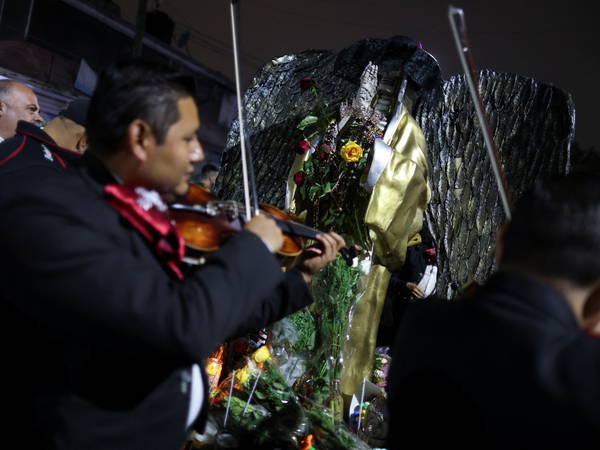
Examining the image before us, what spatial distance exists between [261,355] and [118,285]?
2.10 metres

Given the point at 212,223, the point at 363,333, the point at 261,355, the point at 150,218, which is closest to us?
the point at 150,218

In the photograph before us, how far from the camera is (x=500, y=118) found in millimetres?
3402

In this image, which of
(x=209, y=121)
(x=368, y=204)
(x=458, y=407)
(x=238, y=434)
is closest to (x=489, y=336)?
(x=458, y=407)

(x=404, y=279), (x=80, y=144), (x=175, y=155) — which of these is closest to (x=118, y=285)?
(x=175, y=155)

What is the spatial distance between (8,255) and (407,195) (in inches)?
99.7

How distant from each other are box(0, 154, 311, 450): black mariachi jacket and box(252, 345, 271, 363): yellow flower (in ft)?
5.77

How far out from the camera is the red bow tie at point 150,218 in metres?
1.16

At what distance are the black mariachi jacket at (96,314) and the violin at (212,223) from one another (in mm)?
230

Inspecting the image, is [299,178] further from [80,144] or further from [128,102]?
[128,102]

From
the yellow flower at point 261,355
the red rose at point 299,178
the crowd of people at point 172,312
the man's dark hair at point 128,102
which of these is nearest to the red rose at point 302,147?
the red rose at point 299,178

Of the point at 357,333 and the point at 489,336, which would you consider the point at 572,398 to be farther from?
the point at 357,333

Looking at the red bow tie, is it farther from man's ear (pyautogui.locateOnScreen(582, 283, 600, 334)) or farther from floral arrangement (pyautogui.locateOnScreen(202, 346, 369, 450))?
floral arrangement (pyautogui.locateOnScreen(202, 346, 369, 450))

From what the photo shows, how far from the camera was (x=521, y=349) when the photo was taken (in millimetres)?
857

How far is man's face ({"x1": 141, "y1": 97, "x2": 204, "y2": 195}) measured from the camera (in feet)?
4.09
